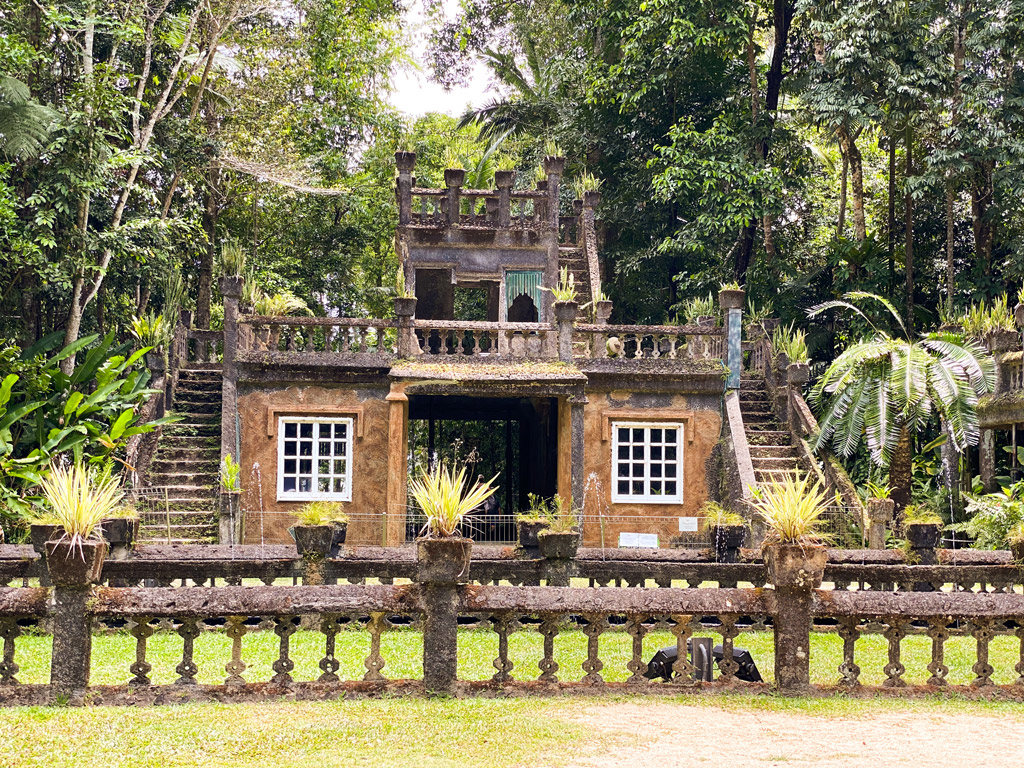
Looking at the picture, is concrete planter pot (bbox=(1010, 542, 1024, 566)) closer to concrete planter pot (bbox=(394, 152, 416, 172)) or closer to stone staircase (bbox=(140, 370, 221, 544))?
stone staircase (bbox=(140, 370, 221, 544))

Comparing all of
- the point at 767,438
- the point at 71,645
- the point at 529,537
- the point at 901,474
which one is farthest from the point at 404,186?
the point at 71,645

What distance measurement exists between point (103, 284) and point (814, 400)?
43.4 ft

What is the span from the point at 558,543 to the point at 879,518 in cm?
571

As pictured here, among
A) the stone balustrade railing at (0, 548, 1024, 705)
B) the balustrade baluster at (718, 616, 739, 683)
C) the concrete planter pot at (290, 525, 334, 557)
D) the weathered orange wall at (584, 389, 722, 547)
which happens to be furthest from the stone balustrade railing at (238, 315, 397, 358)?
the balustrade baluster at (718, 616, 739, 683)

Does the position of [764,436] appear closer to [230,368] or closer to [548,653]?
[230,368]

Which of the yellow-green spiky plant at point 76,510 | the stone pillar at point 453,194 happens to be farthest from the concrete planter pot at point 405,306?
the yellow-green spiky plant at point 76,510

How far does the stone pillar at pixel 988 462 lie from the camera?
17.1 m

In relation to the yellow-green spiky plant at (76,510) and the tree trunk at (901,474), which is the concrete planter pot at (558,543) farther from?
the tree trunk at (901,474)

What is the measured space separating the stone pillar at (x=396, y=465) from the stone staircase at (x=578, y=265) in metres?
6.42

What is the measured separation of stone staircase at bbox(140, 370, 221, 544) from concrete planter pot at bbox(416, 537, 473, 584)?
876 centimetres

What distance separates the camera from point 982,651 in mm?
7473

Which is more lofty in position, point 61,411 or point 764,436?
point 61,411

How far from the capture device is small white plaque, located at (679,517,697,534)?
17453mm

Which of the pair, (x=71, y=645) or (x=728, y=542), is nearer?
(x=71, y=645)
